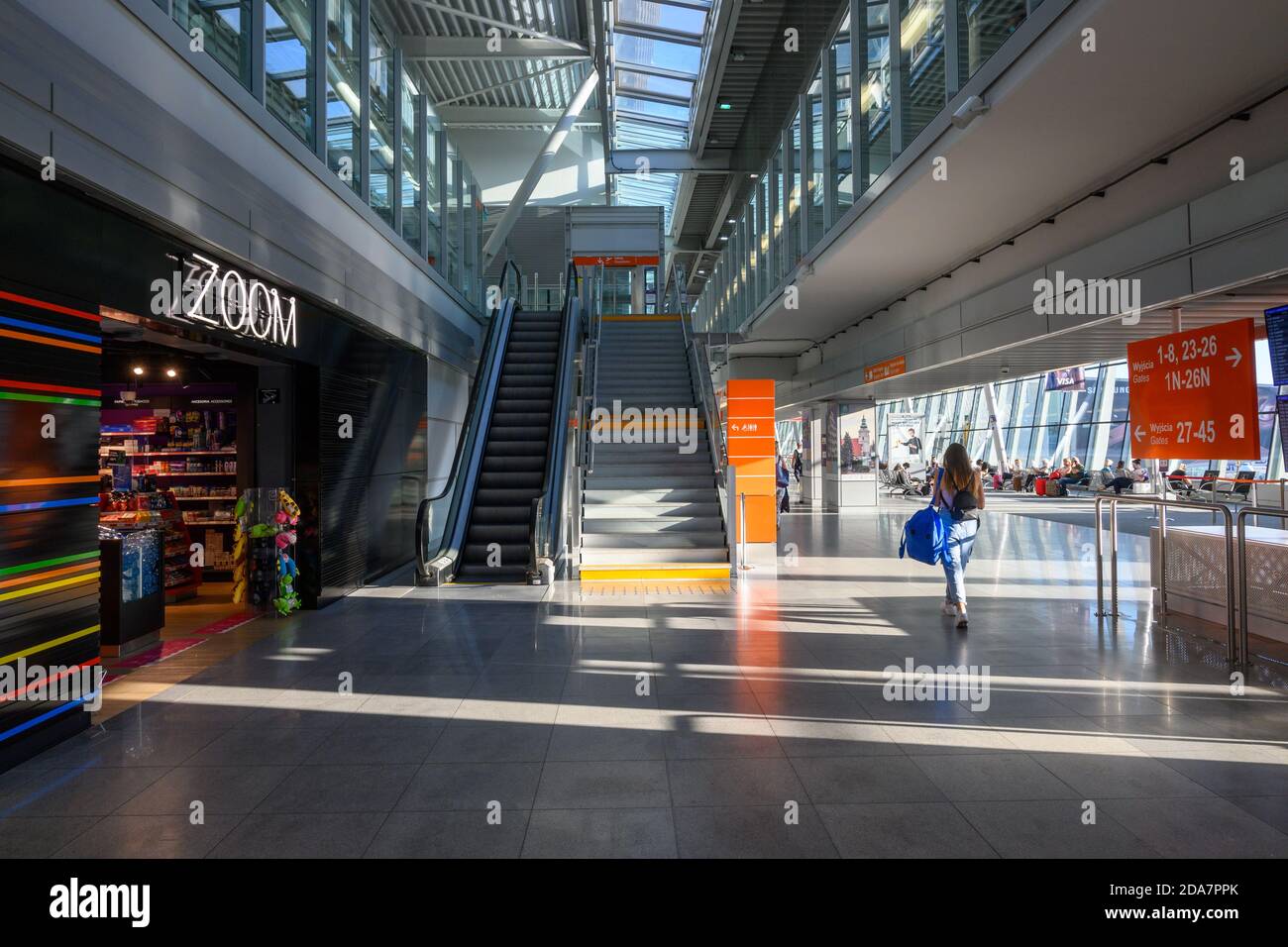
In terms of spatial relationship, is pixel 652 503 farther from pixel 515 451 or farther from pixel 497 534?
pixel 515 451

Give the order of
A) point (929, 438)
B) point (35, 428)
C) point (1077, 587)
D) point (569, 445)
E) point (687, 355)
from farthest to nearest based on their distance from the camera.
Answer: point (929, 438), point (687, 355), point (569, 445), point (1077, 587), point (35, 428)

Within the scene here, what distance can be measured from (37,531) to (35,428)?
545 millimetres

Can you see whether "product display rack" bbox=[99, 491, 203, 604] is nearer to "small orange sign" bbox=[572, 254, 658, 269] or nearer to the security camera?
the security camera

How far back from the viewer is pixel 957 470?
22.0 feet

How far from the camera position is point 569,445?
34.1ft

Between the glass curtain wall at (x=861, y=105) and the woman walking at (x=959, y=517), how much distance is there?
122 inches

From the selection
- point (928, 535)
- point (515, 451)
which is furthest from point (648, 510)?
point (928, 535)

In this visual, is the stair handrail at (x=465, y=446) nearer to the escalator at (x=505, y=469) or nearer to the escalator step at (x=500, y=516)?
the escalator at (x=505, y=469)

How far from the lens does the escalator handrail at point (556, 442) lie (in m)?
9.02

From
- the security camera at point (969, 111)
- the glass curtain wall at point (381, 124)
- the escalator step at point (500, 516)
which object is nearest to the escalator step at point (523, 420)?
the escalator step at point (500, 516)

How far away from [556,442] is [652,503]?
158 cm

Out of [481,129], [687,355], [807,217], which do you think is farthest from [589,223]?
[807,217]

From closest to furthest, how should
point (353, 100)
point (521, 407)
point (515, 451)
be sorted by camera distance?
point (353, 100)
point (515, 451)
point (521, 407)
